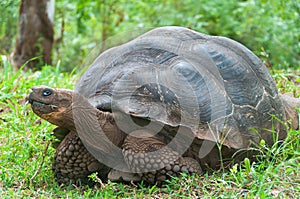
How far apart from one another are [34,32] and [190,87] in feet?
16.6

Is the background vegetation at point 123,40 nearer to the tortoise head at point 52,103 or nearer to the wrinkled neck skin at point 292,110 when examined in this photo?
the wrinkled neck skin at point 292,110

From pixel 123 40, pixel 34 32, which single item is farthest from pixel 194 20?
pixel 123 40

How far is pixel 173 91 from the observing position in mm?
3217

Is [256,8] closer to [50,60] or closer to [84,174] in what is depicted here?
[50,60]

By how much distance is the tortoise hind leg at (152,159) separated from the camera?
3.14 meters

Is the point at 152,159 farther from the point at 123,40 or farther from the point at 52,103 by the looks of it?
the point at 123,40

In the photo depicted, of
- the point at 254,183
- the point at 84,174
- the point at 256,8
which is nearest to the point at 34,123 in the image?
the point at 84,174

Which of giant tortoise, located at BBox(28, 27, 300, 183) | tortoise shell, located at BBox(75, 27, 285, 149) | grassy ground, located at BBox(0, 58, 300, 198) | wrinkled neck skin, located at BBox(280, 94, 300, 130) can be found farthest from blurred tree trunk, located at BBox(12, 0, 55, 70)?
wrinkled neck skin, located at BBox(280, 94, 300, 130)

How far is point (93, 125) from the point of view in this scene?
3182mm

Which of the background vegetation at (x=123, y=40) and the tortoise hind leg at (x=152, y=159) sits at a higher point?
the tortoise hind leg at (x=152, y=159)

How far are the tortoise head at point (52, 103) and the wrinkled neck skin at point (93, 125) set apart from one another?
0.14 feet

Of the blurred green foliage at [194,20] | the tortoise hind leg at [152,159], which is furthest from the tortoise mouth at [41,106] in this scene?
the blurred green foliage at [194,20]

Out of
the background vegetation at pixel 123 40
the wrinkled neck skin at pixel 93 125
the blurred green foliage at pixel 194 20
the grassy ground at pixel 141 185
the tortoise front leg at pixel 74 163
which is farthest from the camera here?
the blurred green foliage at pixel 194 20

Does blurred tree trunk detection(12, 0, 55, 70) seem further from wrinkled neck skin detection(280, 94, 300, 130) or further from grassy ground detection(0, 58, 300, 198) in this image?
wrinkled neck skin detection(280, 94, 300, 130)
